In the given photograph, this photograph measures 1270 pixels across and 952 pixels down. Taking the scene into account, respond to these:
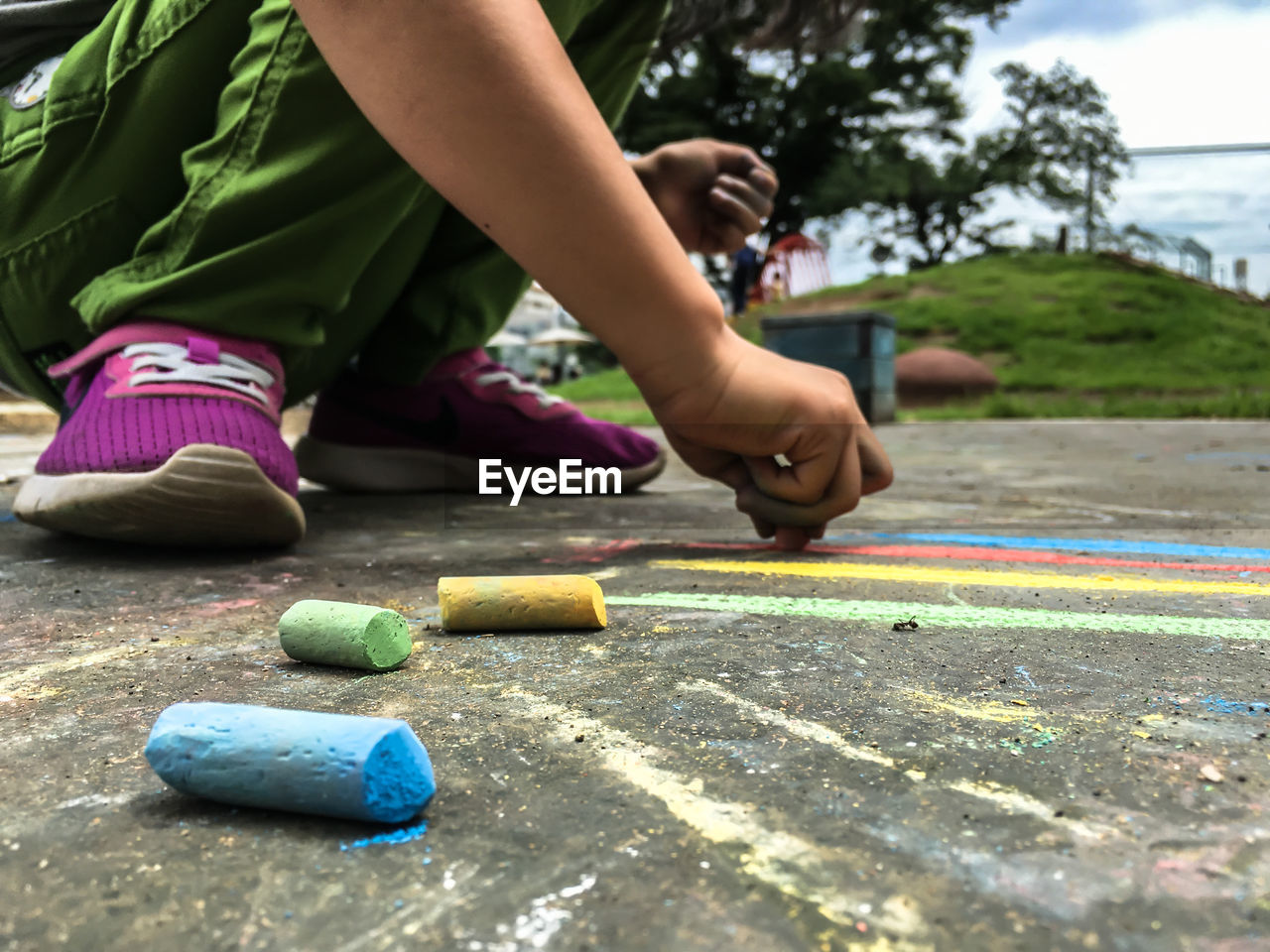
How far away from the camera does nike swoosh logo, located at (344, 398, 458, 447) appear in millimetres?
2244

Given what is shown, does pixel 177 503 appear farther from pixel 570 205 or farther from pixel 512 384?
pixel 512 384

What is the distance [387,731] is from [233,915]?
0.13m

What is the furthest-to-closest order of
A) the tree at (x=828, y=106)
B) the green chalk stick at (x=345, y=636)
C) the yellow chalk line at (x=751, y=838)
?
1. the tree at (x=828, y=106)
2. the green chalk stick at (x=345, y=636)
3. the yellow chalk line at (x=751, y=838)

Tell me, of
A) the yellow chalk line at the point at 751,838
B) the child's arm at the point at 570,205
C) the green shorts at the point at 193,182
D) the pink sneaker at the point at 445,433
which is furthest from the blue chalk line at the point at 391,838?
the pink sneaker at the point at 445,433

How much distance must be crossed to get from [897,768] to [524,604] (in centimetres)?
47

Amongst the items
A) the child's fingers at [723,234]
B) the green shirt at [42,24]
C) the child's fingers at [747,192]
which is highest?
the green shirt at [42,24]

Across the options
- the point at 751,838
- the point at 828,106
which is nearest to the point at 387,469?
the point at 751,838

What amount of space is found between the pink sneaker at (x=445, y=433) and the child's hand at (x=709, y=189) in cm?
48

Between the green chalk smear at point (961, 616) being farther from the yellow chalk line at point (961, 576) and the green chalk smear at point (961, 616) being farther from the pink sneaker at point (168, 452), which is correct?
the pink sneaker at point (168, 452)

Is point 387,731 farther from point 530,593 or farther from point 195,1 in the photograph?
point 195,1

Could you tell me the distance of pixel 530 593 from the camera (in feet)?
3.34

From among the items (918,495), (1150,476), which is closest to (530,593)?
(918,495)

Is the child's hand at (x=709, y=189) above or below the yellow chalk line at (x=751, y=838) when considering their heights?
above

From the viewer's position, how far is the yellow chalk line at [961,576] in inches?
47.7
